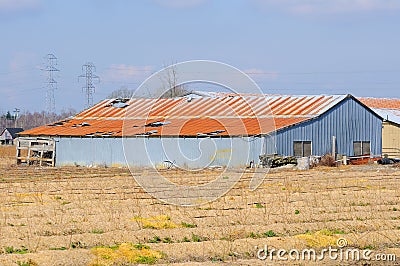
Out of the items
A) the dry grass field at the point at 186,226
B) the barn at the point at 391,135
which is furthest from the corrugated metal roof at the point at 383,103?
the dry grass field at the point at 186,226

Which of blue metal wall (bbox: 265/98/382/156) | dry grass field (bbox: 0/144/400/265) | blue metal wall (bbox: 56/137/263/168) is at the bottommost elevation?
dry grass field (bbox: 0/144/400/265)

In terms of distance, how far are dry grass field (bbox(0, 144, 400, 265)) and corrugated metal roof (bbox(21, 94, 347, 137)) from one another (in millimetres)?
18183

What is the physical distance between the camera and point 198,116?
1677 inches

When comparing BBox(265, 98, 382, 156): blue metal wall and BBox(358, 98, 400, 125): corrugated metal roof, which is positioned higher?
BBox(358, 98, 400, 125): corrugated metal roof

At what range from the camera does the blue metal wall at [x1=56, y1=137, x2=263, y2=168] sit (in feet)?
122

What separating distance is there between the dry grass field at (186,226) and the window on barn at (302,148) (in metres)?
17.9

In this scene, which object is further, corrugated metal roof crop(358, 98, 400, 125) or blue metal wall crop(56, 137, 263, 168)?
corrugated metal roof crop(358, 98, 400, 125)

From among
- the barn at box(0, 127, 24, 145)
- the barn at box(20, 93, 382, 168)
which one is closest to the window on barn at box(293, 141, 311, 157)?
the barn at box(20, 93, 382, 168)

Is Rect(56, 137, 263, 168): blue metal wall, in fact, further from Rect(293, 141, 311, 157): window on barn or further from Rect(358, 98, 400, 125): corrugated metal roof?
Rect(358, 98, 400, 125): corrugated metal roof

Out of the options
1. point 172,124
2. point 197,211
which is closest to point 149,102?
point 172,124

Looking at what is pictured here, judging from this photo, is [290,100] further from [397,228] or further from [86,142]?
[397,228]

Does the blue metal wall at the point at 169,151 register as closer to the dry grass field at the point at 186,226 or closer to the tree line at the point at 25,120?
the dry grass field at the point at 186,226

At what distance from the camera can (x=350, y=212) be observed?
621 inches

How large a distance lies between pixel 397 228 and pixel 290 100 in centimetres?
3088
